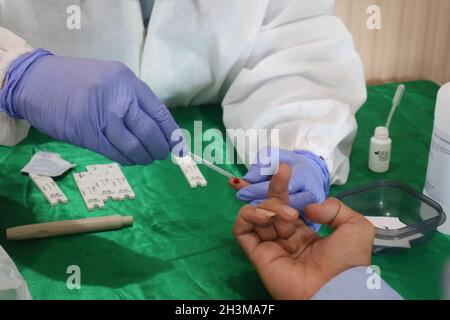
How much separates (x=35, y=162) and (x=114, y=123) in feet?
1.07

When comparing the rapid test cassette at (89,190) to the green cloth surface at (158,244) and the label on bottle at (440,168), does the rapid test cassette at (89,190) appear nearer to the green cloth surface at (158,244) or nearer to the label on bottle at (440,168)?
the green cloth surface at (158,244)

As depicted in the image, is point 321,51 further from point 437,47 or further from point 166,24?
point 437,47

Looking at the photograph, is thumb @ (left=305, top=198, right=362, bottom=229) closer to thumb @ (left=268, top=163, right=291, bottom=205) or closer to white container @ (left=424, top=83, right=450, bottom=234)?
thumb @ (left=268, top=163, right=291, bottom=205)

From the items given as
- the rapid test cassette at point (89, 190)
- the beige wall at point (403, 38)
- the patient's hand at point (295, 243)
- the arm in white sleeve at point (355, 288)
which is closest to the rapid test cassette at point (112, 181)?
the rapid test cassette at point (89, 190)

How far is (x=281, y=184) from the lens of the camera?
0.86 metres

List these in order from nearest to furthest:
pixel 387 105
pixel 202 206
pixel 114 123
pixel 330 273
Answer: pixel 330 273 → pixel 114 123 → pixel 202 206 → pixel 387 105

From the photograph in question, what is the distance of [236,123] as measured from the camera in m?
1.22

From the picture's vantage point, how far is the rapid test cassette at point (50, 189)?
1.05 meters

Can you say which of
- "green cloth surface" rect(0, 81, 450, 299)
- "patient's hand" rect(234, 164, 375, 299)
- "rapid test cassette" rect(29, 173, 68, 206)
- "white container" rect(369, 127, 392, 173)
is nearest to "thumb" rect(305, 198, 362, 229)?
"patient's hand" rect(234, 164, 375, 299)

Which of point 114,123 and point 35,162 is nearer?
point 114,123

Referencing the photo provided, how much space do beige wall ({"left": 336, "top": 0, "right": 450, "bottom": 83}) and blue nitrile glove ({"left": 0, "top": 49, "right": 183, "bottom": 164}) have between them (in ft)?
2.67

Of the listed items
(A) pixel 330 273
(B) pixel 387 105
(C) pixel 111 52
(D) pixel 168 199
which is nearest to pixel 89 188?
(D) pixel 168 199

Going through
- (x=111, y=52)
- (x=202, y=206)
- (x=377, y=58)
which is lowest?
(x=202, y=206)

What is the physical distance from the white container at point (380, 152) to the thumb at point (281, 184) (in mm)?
373
